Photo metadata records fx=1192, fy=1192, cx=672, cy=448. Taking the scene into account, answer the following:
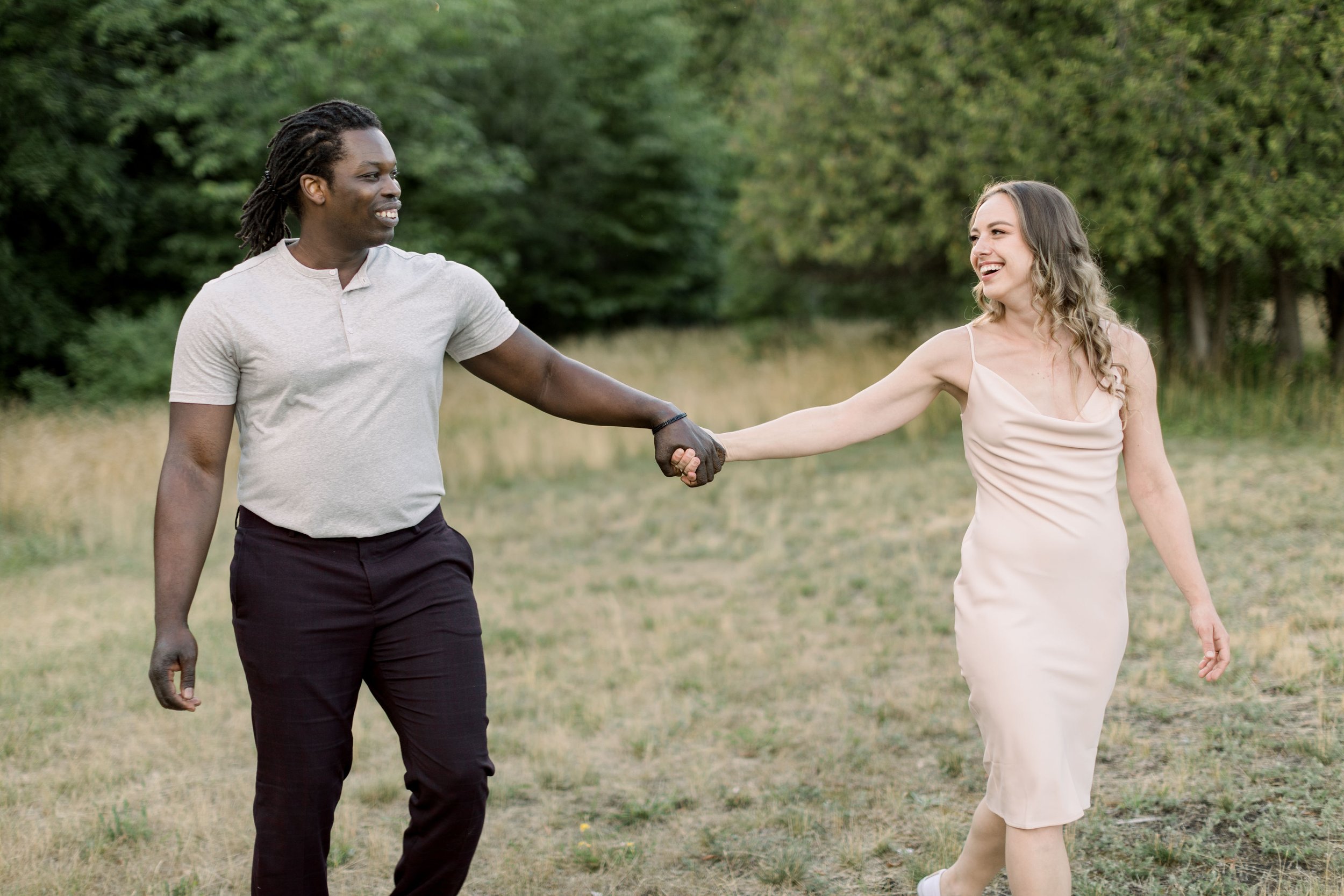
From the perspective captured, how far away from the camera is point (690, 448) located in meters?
Answer: 3.98

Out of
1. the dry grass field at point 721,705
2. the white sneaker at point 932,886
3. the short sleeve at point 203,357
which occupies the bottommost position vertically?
the dry grass field at point 721,705

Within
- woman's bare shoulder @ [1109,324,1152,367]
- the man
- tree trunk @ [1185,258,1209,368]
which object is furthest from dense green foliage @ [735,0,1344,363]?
the man

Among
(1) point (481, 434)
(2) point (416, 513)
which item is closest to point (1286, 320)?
(1) point (481, 434)

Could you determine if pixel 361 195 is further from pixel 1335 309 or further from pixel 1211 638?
pixel 1335 309

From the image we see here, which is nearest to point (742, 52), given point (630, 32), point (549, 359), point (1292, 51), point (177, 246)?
point (630, 32)

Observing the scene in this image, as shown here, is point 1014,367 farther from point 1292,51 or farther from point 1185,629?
point 1292,51

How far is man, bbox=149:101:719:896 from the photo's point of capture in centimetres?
310

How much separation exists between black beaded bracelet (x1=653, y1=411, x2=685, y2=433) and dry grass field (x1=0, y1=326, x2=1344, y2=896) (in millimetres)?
1725

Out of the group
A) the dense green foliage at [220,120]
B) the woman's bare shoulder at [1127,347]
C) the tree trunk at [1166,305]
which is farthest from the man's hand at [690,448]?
the tree trunk at [1166,305]

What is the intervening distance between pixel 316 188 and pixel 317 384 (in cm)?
57

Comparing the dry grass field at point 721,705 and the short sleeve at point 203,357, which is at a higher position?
the short sleeve at point 203,357

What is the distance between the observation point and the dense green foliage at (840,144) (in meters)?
11.4

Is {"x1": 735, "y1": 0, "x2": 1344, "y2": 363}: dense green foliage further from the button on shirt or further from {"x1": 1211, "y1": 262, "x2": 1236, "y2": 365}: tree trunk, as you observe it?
the button on shirt

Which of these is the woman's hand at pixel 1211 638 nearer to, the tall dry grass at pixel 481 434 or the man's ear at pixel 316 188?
the man's ear at pixel 316 188
